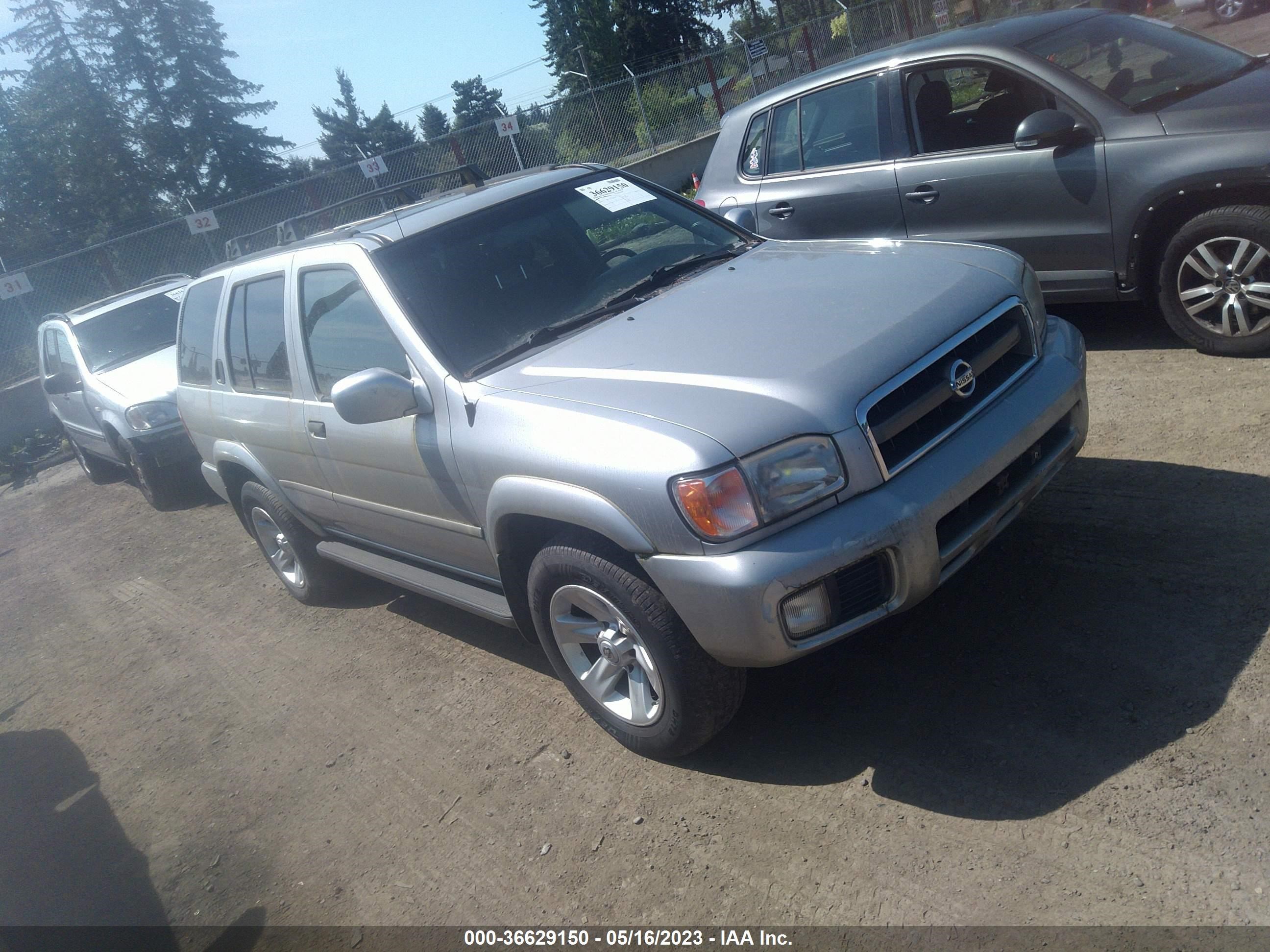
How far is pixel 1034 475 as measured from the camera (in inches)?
129

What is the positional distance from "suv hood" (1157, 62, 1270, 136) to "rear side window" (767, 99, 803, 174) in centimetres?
231

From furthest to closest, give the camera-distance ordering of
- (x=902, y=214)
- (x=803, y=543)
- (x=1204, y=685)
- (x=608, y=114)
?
(x=608, y=114) < (x=902, y=214) < (x=1204, y=685) < (x=803, y=543)

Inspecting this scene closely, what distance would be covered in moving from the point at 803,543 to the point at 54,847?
3631 millimetres

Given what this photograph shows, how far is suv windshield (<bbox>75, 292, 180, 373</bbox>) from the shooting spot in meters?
9.91

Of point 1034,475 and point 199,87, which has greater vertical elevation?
point 199,87

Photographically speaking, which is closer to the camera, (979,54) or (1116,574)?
(1116,574)

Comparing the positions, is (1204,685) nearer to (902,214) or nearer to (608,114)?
Answer: (902,214)

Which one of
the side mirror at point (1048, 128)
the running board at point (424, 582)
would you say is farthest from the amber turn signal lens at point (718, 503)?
the side mirror at point (1048, 128)

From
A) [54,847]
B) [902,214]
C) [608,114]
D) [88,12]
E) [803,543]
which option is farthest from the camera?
[88,12]

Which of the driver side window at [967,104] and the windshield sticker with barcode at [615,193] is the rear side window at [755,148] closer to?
the driver side window at [967,104]

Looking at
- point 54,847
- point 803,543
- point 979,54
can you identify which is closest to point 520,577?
point 803,543

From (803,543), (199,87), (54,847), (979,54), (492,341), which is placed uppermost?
(199,87)

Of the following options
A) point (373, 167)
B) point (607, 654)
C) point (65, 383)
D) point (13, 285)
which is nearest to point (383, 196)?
point (607, 654)

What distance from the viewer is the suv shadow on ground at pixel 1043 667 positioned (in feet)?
9.61
